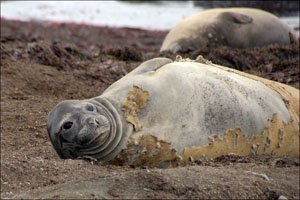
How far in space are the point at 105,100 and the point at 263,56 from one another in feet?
14.4

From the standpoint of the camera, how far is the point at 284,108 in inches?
213

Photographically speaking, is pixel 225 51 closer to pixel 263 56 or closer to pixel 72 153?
pixel 263 56

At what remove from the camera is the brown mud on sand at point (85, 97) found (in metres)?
3.71

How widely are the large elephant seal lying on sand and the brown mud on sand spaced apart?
3.9 inches

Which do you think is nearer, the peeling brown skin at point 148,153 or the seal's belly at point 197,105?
the peeling brown skin at point 148,153

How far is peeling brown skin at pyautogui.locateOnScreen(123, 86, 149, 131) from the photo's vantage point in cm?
451

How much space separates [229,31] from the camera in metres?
10.3

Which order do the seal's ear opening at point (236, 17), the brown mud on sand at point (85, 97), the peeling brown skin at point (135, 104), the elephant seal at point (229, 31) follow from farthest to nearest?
the seal's ear opening at point (236, 17)
the elephant seal at point (229, 31)
the peeling brown skin at point (135, 104)
the brown mud on sand at point (85, 97)

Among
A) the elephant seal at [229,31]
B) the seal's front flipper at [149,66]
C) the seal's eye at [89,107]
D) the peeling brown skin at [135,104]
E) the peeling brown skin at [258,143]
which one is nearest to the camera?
the seal's eye at [89,107]

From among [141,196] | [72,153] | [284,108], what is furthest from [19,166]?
[284,108]

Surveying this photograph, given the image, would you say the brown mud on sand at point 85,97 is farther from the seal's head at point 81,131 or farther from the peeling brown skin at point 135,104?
the peeling brown skin at point 135,104

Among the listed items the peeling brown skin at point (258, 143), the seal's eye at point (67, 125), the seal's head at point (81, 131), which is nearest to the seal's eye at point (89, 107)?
the seal's head at point (81, 131)

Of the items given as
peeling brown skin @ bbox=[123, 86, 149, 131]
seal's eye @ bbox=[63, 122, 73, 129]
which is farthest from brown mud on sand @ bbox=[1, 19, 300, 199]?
peeling brown skin @ bbox=[123, 86, 149, 131]

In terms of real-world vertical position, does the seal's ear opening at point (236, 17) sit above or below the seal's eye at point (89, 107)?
below
